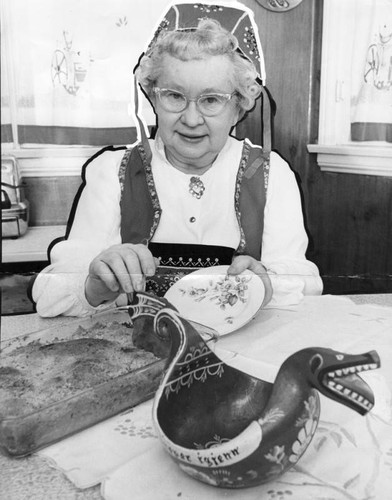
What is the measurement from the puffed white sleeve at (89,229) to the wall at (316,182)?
0.56ft

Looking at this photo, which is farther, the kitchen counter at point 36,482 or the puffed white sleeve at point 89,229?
the puffed white sleeve at point 89,229

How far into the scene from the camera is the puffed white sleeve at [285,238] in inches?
26.8

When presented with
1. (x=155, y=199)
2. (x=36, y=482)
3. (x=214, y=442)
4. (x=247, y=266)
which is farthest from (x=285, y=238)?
(x=36, y=482)

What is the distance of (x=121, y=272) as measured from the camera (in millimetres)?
635

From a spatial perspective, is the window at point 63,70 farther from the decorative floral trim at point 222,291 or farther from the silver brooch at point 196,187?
the decorative floral trim at point 222,291

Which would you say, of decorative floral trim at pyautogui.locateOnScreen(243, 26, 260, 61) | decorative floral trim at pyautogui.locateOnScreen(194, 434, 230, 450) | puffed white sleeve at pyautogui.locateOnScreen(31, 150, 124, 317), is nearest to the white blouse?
puffed white sleeve at pyautogui.locateOnScreen(31, 150, 124, 317)

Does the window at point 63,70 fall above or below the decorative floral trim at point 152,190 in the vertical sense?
above

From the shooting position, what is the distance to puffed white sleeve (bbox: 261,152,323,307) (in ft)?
2.23

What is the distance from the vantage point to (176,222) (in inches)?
26.6

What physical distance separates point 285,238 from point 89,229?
25 cm

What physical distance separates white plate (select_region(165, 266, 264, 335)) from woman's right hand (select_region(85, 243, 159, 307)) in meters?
0.04

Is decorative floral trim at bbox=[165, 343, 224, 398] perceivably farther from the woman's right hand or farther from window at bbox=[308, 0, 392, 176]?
window at bbox=[308, 0, 392, 176]

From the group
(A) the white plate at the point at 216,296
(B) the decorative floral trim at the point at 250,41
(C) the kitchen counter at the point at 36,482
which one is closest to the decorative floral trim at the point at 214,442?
(C) the kitchen counter at the point at 36,482

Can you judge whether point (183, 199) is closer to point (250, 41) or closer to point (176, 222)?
point (176, 222)
